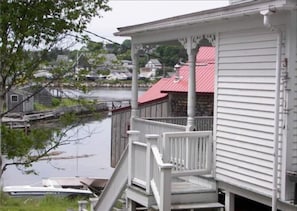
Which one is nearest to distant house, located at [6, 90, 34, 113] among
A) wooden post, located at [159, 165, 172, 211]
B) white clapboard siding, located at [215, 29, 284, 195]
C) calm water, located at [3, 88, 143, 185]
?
calm water, located at [3, 88, 143, 185]

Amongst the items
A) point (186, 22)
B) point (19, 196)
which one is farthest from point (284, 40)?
point (19, 196)

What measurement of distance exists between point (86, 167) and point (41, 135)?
84.1 ft

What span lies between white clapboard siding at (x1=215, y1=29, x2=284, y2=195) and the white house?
2cm

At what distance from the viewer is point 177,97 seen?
63.7ft

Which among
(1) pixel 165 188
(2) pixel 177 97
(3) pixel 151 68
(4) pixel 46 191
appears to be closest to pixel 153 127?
(1) pixel 165 188

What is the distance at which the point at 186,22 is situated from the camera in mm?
9320

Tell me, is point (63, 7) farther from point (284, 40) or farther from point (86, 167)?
point (86, 167)

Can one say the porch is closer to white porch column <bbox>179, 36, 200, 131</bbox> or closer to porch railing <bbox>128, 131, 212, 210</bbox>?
porch railing <bbox>128, 131, 212, 210</bbox>

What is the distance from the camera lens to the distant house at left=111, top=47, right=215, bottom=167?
707 inches

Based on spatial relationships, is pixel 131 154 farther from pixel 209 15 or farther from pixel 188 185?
pixel 209 15

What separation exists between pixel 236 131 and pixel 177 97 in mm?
10696

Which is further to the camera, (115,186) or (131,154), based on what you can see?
(115,186)

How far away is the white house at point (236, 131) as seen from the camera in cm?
744

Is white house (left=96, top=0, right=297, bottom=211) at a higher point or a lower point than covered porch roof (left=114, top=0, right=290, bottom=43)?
lower
